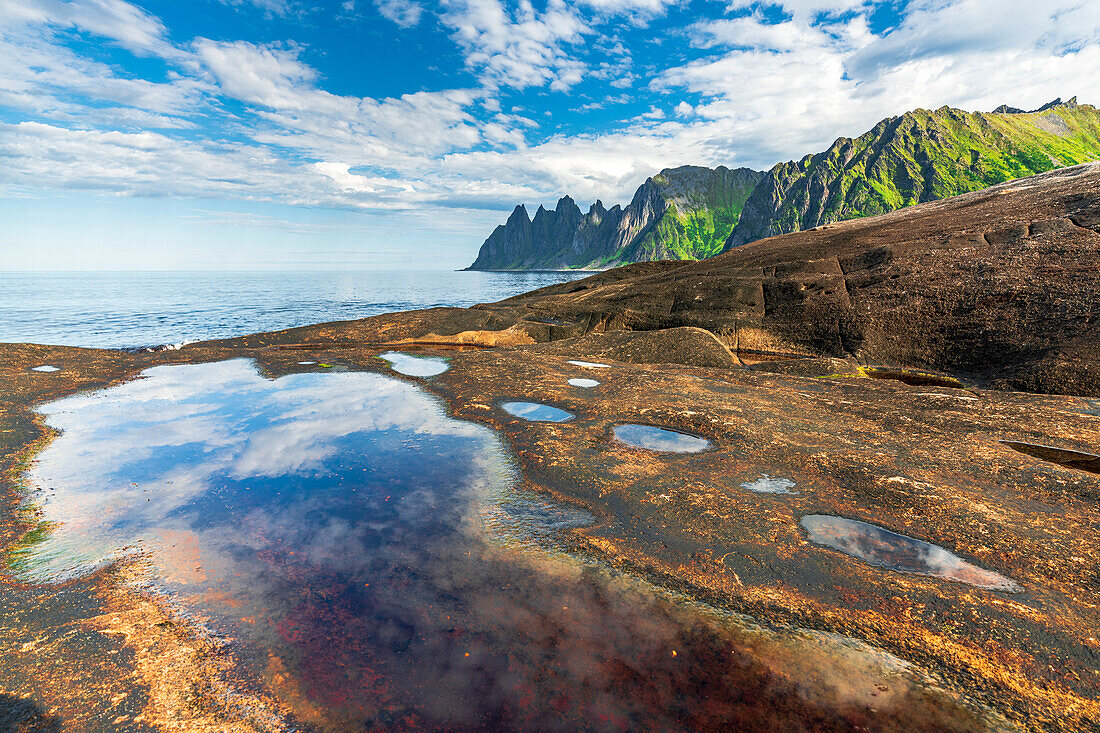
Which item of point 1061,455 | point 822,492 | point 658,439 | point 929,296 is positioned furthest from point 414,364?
point 929,296

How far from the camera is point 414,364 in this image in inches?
803

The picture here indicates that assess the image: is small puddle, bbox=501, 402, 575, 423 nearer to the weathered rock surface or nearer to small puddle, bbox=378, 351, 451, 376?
small puddle, bbox=378, 351, 451, 376

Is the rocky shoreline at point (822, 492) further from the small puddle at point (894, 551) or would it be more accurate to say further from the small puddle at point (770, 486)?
the small puddle at point (894, 551)

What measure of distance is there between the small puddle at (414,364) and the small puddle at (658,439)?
31.0 ft

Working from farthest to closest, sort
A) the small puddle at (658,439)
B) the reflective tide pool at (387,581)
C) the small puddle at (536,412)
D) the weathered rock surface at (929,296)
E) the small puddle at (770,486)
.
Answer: the weathered rock surface at (929,296), the small puddle at (536,412), the small puddle at (658,439), the small puddle at (770,486), the reflective tide pool at (387,581)

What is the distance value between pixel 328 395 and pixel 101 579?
9551mm

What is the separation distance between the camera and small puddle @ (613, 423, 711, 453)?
10.8 metres

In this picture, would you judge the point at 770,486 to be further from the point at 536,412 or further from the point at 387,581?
the point at 387,581

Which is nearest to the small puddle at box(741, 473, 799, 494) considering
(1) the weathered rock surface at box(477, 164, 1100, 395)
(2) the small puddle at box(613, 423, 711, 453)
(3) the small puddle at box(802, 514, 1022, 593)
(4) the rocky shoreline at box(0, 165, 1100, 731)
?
(4) the rocky shoreline at box(0, 165, 1100, 731)

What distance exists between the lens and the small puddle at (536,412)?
42.0ft

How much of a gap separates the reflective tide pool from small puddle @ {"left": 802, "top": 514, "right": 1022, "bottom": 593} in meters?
3.09

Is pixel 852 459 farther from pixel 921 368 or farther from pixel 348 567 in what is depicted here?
pixel 921 368

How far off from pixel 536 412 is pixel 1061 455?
12.4 meters

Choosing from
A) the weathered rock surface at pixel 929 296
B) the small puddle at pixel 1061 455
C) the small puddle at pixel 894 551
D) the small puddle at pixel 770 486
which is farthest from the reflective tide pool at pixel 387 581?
the weathered rock surface at pixel 929 296
